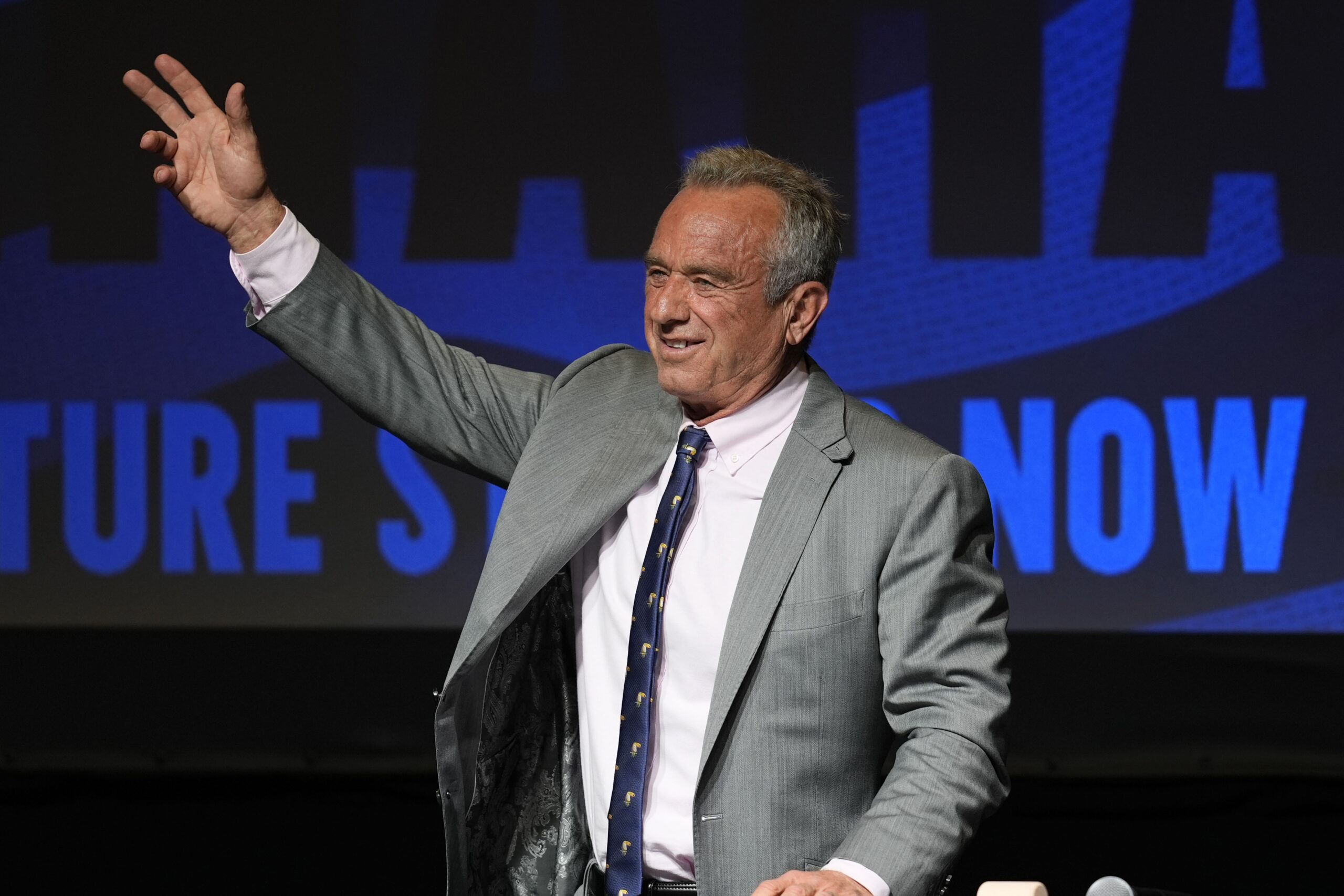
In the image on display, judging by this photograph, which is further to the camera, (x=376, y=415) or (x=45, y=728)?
(x=45, y=728)

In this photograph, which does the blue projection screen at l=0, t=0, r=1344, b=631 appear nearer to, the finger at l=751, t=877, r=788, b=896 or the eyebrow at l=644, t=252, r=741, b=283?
the eyebrow at l=644, t=252, r=741, b=283

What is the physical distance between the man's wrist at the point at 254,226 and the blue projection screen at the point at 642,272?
2.49m

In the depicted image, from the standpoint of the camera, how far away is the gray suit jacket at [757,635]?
63.9 inches

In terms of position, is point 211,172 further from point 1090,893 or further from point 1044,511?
point 1044,511

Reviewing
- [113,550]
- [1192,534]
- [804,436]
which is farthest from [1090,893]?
[113,550]

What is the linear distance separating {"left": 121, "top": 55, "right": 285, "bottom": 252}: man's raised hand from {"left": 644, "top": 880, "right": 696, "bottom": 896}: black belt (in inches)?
35.8

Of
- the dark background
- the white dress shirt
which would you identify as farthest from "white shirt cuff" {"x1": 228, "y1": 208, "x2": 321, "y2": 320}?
the dark background

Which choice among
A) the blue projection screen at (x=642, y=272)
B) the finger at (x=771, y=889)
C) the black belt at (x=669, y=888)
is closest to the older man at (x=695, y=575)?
the black belt at (x=669, y=888)

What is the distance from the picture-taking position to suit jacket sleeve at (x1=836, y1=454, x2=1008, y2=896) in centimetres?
156

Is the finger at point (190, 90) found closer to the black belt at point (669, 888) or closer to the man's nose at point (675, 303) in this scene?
the man's nose at point (675, 303)

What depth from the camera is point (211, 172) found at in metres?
1.78

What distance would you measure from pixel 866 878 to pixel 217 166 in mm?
1119

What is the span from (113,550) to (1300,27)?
12.3ft

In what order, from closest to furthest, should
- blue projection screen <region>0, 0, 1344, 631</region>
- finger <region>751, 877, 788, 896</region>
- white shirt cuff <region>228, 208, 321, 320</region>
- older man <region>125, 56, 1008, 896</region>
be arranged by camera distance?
finger <region>751, 877, 788, 896</region> < older man <region>125, 56, 1008, 896</region> < white shirt cuff <region>228, 208, 321, 320</region> < blue projection screen <region>0, 0, 1344, 631</region>
